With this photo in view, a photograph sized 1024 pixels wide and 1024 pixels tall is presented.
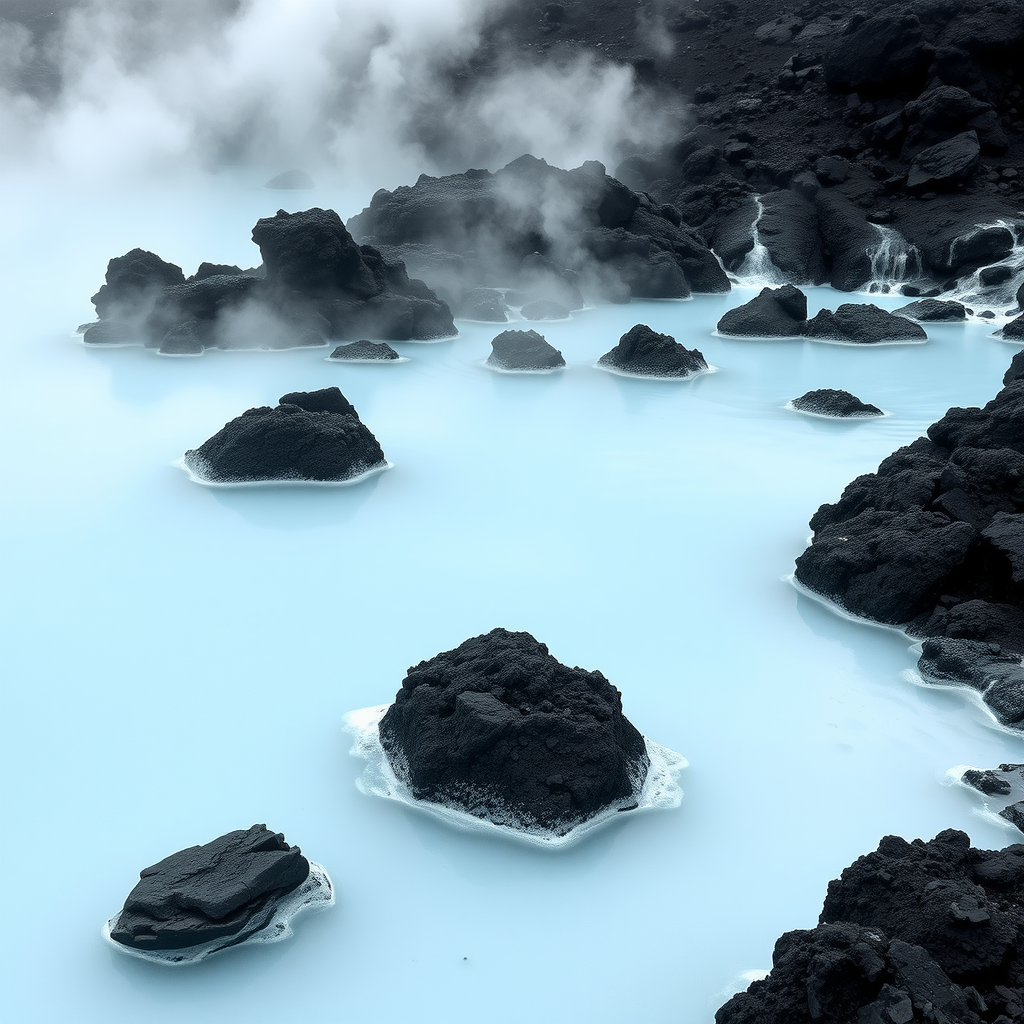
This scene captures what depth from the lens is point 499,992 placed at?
3.59 metres

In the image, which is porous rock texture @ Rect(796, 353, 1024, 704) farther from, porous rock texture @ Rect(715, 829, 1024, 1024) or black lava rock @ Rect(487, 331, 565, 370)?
black lava rock @ Rect(487, 331, 565, 370)

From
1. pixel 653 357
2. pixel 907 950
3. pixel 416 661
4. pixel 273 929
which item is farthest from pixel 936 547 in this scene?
pixel 653 357

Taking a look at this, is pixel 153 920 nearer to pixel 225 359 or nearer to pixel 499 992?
pixel 499 992

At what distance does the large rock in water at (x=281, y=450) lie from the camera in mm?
8141

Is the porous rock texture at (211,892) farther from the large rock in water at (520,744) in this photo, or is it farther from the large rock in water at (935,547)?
the large rock in water at (935,547)

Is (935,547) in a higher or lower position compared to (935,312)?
Result: higher

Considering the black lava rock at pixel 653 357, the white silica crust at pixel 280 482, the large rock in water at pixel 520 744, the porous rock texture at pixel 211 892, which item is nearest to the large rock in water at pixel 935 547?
the large rock in water at pixel 520 744

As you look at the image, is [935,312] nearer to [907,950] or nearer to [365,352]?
[365,352]

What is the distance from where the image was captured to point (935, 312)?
1453 centimetres

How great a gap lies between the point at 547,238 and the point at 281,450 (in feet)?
28.3

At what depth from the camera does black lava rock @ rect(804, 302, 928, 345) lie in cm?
1322

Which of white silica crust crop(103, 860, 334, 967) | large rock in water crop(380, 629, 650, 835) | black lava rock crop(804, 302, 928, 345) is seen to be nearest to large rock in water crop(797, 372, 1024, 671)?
large rock in water crop(380, 629, 650, 835)

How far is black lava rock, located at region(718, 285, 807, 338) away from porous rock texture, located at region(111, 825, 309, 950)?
10.4 m

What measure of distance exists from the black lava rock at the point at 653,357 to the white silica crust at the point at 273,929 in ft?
26.4
